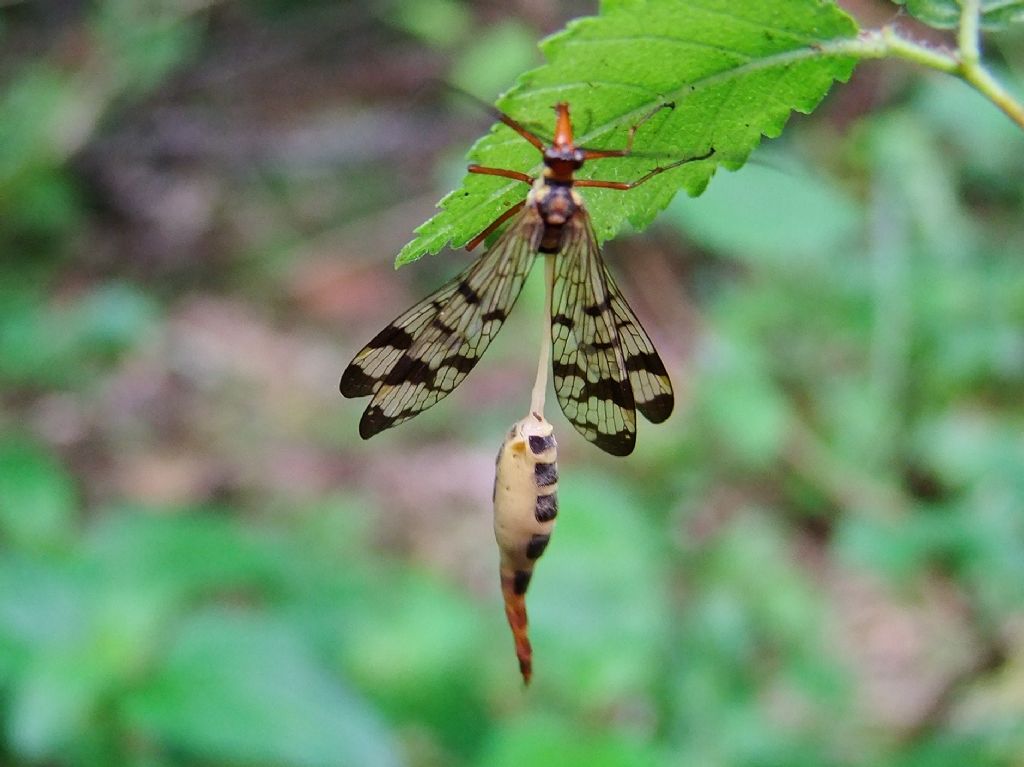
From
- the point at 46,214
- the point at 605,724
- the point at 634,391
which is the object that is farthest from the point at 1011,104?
the point at 46,214

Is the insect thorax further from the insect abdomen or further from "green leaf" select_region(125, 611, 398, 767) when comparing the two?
"green leaf" select_region(125, 611, 398, 767)

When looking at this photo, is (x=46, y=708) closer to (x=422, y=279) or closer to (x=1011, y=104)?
(x=1011, y=104)

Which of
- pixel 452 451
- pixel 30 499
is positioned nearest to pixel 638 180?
pixel 30 499

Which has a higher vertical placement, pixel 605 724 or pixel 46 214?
pixel 46 214

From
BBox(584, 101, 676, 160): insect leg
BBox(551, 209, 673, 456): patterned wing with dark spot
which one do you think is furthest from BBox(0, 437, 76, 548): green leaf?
BBox(584, 101, 676, 160): insect leg

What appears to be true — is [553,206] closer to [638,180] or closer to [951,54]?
[638,180]
